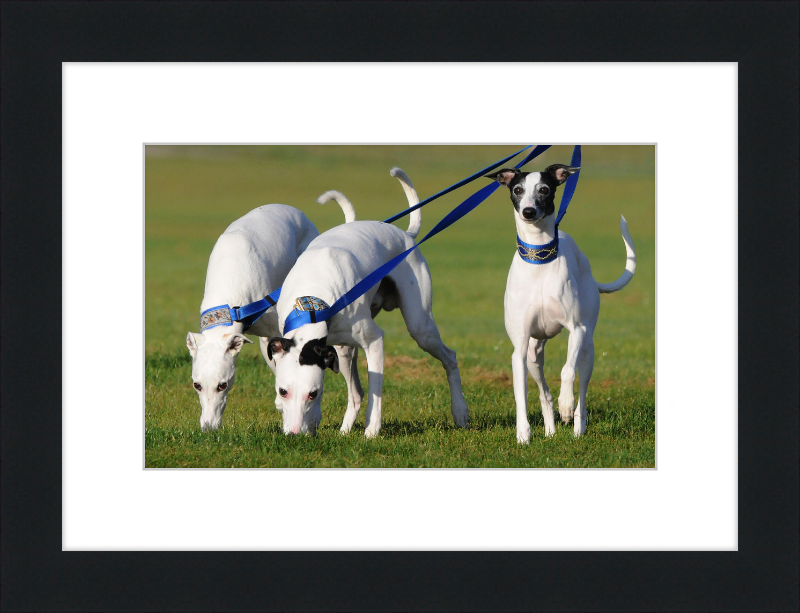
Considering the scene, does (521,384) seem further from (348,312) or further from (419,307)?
(348,312)

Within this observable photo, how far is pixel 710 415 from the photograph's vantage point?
7.48 metres

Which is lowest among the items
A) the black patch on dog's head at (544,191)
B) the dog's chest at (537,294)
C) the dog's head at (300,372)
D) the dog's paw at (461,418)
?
the dog's paw at (461,418)

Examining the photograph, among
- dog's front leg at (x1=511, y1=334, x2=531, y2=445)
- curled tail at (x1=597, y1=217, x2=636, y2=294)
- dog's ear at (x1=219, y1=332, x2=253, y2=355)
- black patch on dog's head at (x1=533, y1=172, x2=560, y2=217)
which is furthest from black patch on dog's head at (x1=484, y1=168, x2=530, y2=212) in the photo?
dog's ear at (x1=219, y1=332, x2=253, y2=355)

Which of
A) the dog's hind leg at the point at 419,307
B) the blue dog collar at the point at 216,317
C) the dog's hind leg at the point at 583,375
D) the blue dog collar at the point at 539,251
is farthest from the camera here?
the dog's hind leg at the point at 419,307

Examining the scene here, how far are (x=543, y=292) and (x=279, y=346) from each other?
2276 millimetres

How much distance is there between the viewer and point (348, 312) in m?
8.65

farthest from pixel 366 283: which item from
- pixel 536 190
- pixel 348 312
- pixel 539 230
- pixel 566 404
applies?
pixel 566 404

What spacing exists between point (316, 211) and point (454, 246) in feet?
21.6

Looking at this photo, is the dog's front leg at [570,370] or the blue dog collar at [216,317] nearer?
the dog's front leg at [570,370]

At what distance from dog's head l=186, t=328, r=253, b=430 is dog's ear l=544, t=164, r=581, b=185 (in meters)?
2.88

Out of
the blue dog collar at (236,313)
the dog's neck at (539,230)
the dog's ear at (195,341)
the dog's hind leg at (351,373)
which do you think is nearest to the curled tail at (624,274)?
the dog's neck at (539,230)

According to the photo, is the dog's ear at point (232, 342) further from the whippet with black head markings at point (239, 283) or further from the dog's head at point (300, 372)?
the dog's head at point (300, 372)

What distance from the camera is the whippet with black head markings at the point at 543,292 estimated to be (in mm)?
8141
